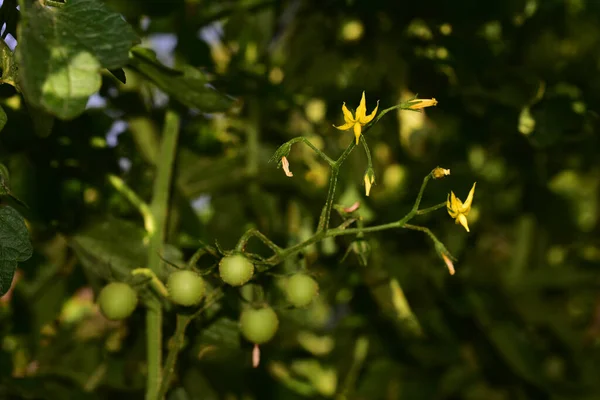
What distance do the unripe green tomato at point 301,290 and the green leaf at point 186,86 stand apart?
5.7 inches

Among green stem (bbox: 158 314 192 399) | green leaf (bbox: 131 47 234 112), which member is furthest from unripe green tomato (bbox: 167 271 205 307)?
green leaf (bbox: 131 47 234 112)

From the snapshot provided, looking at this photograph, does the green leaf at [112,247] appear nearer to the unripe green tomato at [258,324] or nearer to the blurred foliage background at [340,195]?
the blurred foliage background at [340,195]

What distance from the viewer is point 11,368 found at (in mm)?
664

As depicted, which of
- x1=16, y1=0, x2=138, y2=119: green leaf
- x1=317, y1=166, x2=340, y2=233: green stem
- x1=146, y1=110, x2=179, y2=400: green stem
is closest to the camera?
x1=16, y1=0, x2=138, y2=119: green leaf

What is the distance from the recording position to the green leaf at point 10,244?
39 cm

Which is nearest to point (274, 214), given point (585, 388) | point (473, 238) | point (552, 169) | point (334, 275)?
point (334, 275)

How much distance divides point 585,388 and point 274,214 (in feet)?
1.63

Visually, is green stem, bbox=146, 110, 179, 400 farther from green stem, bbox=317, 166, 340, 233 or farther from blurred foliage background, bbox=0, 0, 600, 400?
green stem, bbox=317, 166, 340, 233

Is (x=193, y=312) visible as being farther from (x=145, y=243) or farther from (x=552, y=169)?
(x=552, y=169)

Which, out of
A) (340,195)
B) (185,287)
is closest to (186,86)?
(185,287)

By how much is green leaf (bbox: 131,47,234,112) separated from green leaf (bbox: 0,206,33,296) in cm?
15

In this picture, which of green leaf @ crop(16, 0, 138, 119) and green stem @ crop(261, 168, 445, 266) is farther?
green stem @ crop(261, 168, 445, 266)

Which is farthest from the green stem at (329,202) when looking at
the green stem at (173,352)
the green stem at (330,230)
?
the green stem at (173,352)

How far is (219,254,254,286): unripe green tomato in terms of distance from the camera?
438 millimetres
